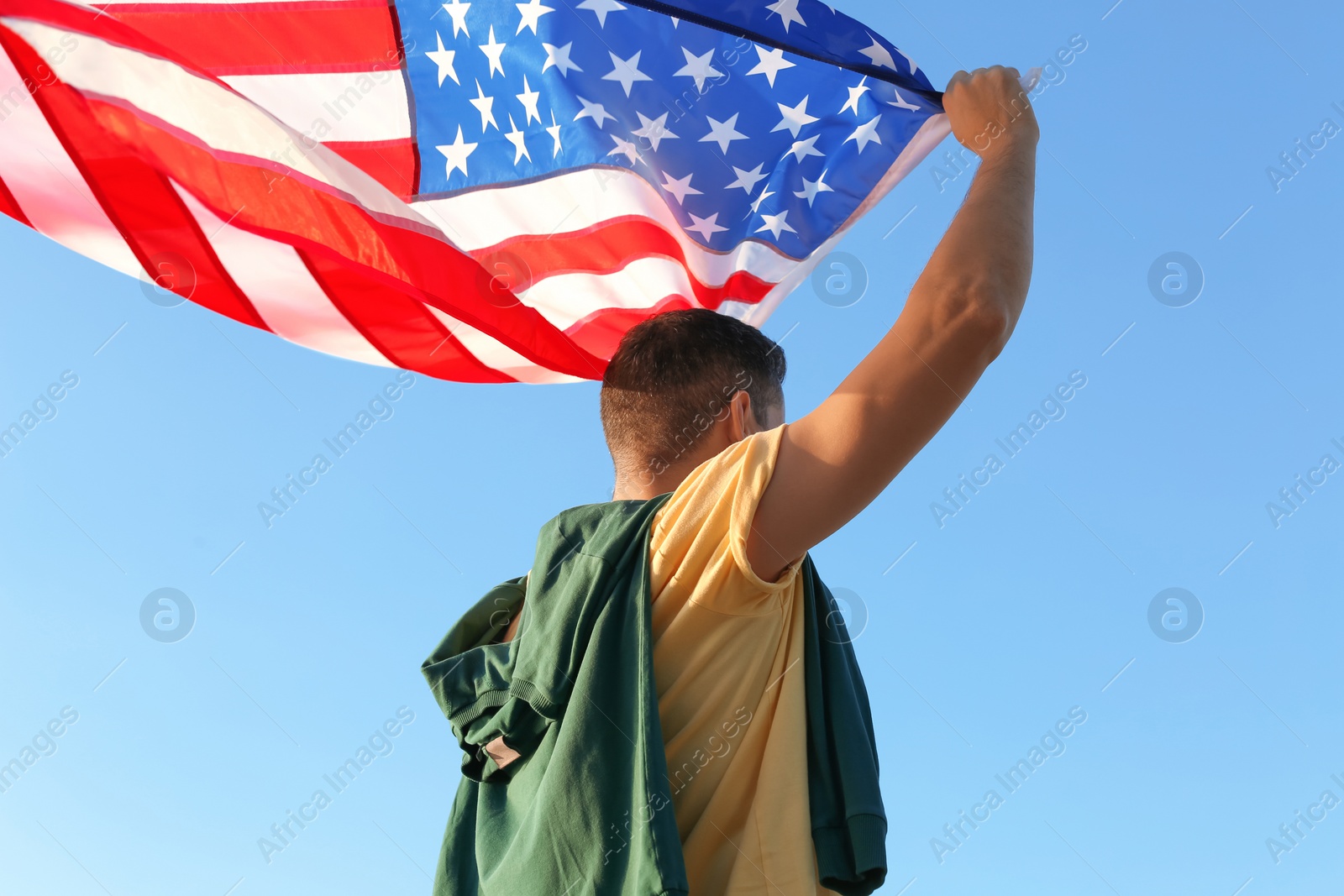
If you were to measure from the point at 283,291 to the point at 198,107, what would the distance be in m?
→ 0.64

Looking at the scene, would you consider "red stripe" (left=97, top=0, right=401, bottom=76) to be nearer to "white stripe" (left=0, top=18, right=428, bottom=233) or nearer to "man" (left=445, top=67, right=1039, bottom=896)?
"white stripe" (left=0, top=18, right=428, bottom=233)

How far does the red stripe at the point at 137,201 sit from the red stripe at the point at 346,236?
45 millimetres

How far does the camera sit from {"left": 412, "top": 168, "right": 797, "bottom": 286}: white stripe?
3875mm

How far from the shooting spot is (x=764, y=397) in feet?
9.42

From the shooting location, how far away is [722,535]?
7.29ft

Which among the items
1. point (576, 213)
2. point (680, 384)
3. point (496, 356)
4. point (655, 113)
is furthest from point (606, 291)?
point (680, 384)

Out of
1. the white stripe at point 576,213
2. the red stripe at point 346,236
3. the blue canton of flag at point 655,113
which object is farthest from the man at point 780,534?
the red stripe at point 346,236

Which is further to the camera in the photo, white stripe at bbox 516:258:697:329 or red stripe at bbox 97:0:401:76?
white stripe at bbox 516:258:697:329

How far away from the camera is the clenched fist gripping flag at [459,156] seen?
3.58m

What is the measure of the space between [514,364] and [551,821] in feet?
6.75

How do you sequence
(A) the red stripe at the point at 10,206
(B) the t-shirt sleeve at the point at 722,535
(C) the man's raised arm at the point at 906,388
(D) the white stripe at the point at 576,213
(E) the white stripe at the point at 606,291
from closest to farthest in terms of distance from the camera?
1. (C) the man's raised arm at the point at 906,388
2. (B) the t-shirt sleeve at the point at 722,535
3. (A) the red stripe at the point at 10,206
4. (D) the white stripe at the point at 576,213
5. (E) the white stripe at the point at 606,291

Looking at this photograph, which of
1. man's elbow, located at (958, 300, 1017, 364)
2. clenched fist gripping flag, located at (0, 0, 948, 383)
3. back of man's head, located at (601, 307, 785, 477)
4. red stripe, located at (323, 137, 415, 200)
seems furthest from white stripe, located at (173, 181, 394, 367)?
man's elbow, located at (958, 300, 1017, 364)

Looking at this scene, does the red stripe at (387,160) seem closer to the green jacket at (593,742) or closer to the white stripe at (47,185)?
the white stripe at (47,185)

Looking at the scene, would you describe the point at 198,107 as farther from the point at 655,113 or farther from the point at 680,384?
the point at 680,384
